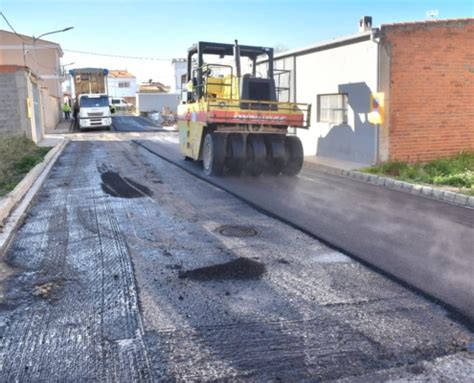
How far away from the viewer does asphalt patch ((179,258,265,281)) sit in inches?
212

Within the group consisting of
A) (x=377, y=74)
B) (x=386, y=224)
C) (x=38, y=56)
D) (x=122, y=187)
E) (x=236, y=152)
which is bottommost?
(x=386, y=224)

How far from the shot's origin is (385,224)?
7887 mm

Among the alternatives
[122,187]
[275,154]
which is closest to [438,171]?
[275,154]

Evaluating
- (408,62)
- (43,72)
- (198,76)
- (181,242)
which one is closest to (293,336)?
(181,242)

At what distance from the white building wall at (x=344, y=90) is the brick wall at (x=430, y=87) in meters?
0.62

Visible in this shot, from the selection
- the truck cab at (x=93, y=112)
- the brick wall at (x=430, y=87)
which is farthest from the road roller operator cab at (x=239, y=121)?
the truck cab at (x=93, y=112)

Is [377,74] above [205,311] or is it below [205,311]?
above

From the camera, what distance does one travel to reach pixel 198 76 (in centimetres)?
1349

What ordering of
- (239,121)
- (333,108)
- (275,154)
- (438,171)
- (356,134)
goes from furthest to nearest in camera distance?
1. (333,108)
2. (356,134)
3. (275,154)
4. (438,171)
5. (239,121)

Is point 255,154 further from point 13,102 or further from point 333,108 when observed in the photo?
point 13,102

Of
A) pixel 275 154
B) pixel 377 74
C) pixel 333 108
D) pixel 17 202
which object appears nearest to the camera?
pixel 17 202

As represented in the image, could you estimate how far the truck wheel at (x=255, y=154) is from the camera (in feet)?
41.4

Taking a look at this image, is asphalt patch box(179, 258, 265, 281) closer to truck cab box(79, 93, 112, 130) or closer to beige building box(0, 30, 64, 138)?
truck cab box(79, 93, 112, 130)

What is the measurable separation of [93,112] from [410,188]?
27236mm
